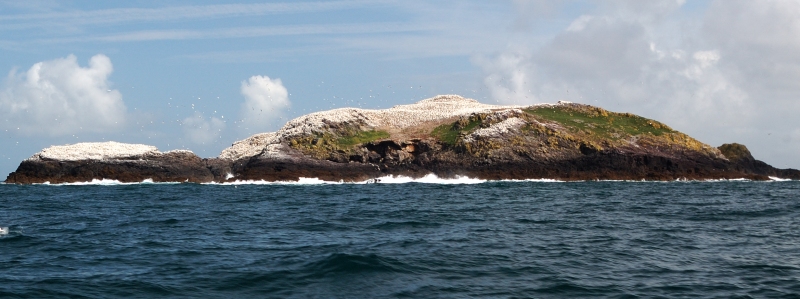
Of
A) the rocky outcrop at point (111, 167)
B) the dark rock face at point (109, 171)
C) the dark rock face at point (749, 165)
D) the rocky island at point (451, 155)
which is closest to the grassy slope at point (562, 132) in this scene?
the rocky island at point (451, 155)

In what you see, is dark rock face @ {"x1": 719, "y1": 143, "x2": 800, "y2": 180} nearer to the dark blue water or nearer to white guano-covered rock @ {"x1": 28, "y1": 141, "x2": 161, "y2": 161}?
the dark blue water

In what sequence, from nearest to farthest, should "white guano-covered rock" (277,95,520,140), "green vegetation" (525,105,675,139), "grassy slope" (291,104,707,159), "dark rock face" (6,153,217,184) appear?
"dark rock face" (6,153,217,184), "grassy slope" (291,104,707,159), "green vegetation" (525,105,675,139), "white guano-covered rock" (277,95,520,140)

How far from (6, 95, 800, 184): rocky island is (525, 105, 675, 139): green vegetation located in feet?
0.53

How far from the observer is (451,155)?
8819 cm

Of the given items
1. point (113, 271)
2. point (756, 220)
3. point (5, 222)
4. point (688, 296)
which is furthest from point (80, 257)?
point (756, 220)

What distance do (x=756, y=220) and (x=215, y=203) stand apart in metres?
29.9

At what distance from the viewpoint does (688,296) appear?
1616 centimetres

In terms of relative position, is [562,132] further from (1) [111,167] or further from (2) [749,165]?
(1) [111,167]

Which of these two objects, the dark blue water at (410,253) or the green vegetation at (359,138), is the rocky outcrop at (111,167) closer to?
the green vegetation at (359,138)

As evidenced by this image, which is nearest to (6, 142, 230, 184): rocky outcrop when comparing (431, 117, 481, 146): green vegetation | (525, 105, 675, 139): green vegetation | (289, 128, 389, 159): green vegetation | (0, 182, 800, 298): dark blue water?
(289, 128, 389, 159): green vegetation

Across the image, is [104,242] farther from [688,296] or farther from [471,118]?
[471,118]

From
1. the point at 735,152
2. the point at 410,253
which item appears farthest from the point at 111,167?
the point at 735,152

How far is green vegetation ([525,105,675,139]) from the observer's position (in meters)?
92.8

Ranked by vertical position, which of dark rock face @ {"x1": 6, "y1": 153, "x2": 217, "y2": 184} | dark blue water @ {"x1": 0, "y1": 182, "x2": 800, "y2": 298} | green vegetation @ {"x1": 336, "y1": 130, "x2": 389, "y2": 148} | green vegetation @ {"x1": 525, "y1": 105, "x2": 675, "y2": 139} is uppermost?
green vegetation @ {"x1": 525, "y1": 105, "x2": 675, "y2": 139}
